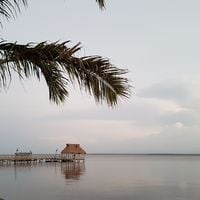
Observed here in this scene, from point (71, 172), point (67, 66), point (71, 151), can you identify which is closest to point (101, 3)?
point (67, 66)

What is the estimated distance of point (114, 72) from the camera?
3.16m

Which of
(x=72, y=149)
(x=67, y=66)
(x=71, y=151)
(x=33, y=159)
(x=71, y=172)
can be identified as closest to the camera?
(x=67, y=66)

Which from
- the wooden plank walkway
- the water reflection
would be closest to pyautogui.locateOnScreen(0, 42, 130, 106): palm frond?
the water reflection

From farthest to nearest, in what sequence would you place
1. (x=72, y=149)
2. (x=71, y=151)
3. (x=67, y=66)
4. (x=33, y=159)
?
(x=33, y=159)
(x=72, y=149)
(x=71, y=151)
(x=67, y=66)

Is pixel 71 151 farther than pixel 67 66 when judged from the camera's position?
Yes

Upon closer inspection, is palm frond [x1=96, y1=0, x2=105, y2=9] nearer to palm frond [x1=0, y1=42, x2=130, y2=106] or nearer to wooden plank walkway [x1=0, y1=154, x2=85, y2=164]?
palm frond [x1=0, y1=42, x2=130, y2=106]

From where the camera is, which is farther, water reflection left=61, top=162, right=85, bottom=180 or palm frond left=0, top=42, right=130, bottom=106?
water reflection left=61, top=162, right=85, bottom=180

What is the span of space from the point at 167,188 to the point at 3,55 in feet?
82.4

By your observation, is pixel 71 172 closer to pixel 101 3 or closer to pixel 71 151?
pixel 71 151

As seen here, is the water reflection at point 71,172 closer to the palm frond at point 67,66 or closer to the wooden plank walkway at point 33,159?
the wooden plank walkway at point 33,159

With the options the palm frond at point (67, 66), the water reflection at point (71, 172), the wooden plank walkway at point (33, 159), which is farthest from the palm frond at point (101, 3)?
the wooden plank walkway at point (33, 159)

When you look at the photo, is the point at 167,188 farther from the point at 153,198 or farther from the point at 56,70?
the point at 56,70

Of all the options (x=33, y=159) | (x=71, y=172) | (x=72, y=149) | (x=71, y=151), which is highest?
(x=72, y=149)

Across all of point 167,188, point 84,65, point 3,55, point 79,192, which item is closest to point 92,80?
point 84,65
